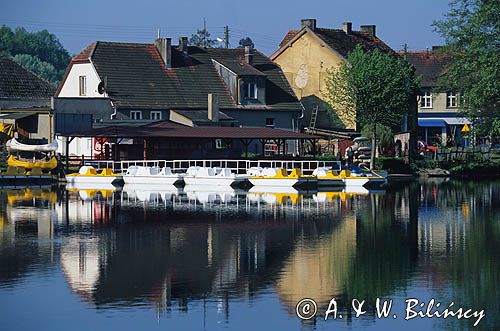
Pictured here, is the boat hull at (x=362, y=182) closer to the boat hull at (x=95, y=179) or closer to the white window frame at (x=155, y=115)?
the boat hull at (x=95, y=179)

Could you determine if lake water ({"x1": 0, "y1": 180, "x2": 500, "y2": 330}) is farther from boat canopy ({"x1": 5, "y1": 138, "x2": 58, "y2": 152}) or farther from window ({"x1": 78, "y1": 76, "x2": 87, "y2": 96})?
window ({"x1": 78, "y1": 76, "x2": 87, "y2": 96})

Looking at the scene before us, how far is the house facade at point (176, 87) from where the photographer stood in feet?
267

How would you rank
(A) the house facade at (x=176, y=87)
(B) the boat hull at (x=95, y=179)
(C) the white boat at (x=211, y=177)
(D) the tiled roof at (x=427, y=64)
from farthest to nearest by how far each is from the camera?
(D) the tiled roof at (x=427, y=64), (A) the house facade at (x=176, y=87), (B) the boat hull at (x=95, y=179), (C) the white boat at (x=211, y=177)

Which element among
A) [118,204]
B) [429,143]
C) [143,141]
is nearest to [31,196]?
[118,204]

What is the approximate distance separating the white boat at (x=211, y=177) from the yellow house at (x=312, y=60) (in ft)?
82.6

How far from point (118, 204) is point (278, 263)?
21087 millimetres

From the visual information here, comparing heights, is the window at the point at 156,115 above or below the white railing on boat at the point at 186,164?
above

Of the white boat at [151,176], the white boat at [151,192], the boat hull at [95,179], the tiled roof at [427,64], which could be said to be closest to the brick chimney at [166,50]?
the white boat at [151,176]

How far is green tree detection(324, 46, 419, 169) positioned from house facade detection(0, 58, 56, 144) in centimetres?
2032

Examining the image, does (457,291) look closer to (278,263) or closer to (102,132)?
(278,263)

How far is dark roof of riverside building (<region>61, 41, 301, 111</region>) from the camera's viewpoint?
8325 cm

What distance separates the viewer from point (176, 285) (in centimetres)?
3012

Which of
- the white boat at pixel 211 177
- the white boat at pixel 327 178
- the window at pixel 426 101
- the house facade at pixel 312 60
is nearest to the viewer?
the white boat at pixel 327 178

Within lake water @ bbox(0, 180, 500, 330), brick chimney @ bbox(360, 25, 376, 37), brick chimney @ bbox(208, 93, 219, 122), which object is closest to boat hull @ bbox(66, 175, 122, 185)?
lake water @ bbox(0, 180, 500, 330)
